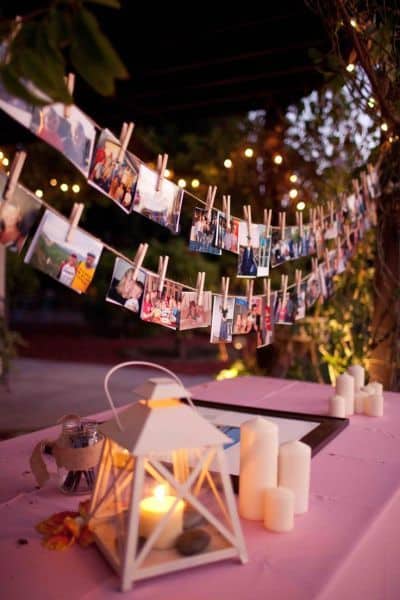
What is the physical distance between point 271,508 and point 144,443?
0.31 metres

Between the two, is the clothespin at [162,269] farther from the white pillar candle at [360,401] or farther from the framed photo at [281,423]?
the white pillar candle at [360,401]

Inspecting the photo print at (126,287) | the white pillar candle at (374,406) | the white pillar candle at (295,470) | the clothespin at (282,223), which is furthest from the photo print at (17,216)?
the white pillar candle at (374,406)

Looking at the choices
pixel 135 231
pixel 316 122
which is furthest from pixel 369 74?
pixel 135 231

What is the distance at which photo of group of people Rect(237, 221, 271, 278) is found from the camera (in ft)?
5.12

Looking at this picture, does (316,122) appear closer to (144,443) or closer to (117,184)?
(117,184)

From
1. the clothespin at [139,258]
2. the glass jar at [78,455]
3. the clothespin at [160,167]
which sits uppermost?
the clothespin at [160,167]

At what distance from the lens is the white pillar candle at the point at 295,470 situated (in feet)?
3.30

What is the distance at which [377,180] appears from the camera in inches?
103

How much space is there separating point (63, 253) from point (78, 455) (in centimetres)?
37

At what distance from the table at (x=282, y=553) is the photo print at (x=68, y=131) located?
0.62 meters

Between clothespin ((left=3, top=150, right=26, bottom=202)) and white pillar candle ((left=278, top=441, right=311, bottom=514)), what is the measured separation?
0.64 metres

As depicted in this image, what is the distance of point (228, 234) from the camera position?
4.91 feet

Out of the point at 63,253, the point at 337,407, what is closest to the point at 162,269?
the point at 63,253

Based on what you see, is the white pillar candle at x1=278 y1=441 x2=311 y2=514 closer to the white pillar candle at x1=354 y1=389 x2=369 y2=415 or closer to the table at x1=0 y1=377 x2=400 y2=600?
Result: the table at x1=0 y1=377 x2=400 y2=600
